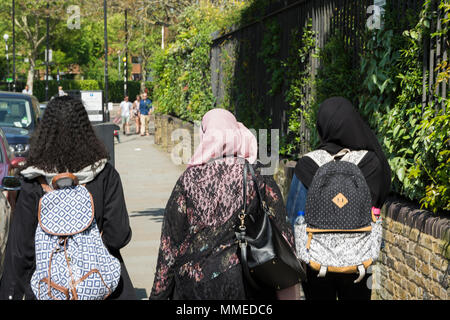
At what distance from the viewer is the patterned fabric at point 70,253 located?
335 centimetres

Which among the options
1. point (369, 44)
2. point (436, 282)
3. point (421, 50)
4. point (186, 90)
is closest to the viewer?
point (436, 282)

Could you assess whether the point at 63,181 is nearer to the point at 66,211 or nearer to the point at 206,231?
the point at 66,211

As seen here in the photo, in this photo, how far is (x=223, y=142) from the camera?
3.60 meters

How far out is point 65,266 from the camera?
3.36m

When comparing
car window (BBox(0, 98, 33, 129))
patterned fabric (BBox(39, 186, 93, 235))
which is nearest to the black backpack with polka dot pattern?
patterned fabric (BBox(39, 186, 93, 235))

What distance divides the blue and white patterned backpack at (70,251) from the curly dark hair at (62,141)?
11 cm

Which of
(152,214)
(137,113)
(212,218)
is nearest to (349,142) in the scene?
(212,218)

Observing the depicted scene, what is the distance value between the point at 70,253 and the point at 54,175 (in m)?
0.41

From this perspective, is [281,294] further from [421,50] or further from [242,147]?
[421,50]

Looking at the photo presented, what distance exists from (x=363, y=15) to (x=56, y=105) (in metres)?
4.50

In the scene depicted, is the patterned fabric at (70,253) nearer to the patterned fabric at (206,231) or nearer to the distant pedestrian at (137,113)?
the patterned fabric at (206,231)
